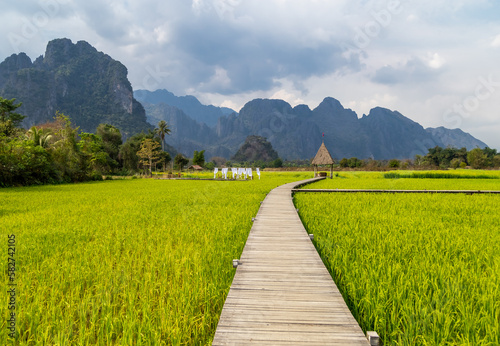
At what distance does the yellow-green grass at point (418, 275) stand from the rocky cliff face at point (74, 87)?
107116 mm

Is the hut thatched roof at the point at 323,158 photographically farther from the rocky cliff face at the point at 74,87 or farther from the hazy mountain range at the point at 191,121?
the rocky cliff face at the point at 74,87

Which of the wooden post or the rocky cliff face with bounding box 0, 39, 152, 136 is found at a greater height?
the rocky cliff face with bounding box 0, 39, 152, 136

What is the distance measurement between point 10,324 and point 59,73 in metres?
150

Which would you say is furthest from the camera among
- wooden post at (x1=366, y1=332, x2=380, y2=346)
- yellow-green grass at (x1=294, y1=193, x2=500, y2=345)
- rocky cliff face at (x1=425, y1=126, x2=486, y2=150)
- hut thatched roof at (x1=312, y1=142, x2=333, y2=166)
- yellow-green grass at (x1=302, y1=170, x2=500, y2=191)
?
rocky cliff face at (x1=425, y1=126, x2=486, y2=150)

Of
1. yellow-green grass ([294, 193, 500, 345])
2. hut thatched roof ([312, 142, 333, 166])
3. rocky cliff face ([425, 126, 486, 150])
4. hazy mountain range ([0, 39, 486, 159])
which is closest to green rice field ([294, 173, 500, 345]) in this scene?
yellow-green grass ([294, 193, 500, 345])

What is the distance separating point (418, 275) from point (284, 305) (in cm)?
181

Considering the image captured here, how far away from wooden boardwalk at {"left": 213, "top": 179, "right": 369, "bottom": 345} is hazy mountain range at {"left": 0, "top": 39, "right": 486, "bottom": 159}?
107318mm

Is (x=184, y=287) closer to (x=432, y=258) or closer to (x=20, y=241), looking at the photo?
(x=432, y=258)

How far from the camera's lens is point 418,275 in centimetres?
286

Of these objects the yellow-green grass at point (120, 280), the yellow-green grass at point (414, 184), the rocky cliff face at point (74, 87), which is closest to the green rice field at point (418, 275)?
the yellow-green grass at point (120, 280)

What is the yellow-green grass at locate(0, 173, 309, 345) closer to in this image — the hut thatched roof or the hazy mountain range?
the hut thatched roof

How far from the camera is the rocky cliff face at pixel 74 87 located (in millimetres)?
103062

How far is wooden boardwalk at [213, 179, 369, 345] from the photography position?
5.57ft

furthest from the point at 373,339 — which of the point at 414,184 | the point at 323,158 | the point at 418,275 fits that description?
the point at 323,158
